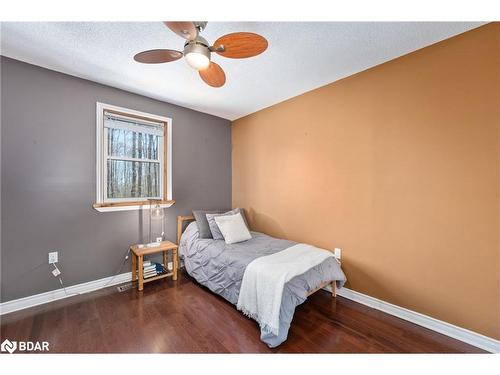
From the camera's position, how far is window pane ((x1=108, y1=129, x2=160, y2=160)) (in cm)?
263

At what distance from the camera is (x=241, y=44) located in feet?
4.50

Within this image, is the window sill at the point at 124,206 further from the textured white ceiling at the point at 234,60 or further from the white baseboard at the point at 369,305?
the textured white ceiling at the point at 234,60

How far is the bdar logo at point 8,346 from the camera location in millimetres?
1504

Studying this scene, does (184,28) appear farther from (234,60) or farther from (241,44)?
(234,60)

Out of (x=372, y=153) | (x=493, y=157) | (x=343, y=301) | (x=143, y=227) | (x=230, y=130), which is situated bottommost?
(x=343, y=301)

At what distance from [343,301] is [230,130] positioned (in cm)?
314

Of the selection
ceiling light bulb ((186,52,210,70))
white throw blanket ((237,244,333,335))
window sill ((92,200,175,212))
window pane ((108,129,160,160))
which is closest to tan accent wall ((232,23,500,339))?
white throw blanket ((237,244,333,335))

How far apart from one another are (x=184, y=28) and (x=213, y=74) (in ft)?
1.57
